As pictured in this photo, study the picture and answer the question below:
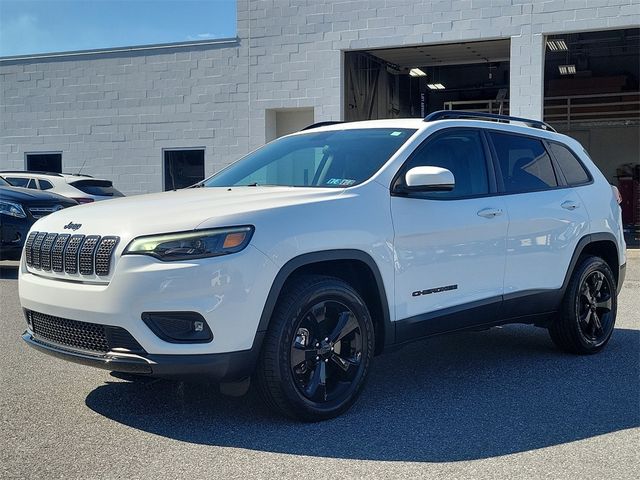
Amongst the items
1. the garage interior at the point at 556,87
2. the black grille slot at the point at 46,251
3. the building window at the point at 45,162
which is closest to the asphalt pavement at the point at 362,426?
the black grille slot at the point at 46,251

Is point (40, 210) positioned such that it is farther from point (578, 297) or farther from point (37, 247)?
point (578, 297)

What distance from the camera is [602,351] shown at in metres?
6.46

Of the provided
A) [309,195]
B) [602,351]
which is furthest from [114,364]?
[602,351]

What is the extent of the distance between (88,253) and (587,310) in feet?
13.7

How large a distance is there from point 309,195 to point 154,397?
168 cm

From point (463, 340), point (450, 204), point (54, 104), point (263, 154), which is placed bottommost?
point (463, 340)

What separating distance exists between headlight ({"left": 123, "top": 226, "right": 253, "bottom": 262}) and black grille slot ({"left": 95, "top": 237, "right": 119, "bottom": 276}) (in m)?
0.12

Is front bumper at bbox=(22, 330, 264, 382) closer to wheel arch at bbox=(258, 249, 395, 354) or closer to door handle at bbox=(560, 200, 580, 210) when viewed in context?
wheel arch at bbox=(258, 249, 395, 354)

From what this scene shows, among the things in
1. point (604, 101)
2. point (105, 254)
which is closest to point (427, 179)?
point (105, 254)

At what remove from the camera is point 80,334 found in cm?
421

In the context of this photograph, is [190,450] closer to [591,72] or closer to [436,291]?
[436,291]

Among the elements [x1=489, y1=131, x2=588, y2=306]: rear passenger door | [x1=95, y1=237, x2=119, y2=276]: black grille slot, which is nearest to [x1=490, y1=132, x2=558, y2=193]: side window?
[x1=489, y1=131, x2=588, y2=306]: rear passenger door

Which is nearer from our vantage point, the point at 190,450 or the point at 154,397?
the point at 190,450

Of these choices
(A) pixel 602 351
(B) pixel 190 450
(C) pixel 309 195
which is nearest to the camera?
(B) pixel 190 450
